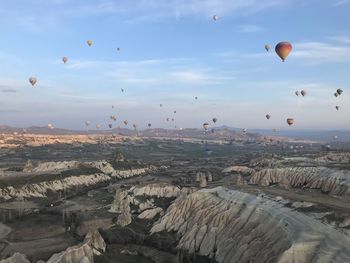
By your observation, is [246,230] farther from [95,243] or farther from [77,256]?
[77,256]

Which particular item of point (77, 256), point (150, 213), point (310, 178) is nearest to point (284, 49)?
point (310, 178)

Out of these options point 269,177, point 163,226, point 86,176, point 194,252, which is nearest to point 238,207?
point 194,252

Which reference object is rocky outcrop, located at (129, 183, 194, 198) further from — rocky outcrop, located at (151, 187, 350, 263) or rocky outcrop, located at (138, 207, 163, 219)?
rocky outcrop, located at (151, 187, 350, 263)

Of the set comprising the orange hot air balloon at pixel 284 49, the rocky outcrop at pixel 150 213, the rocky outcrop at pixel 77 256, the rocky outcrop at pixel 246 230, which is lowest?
the rocky outcrop at pixel 150 213

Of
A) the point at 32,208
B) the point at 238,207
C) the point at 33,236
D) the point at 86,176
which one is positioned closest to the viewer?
the point at 238,207

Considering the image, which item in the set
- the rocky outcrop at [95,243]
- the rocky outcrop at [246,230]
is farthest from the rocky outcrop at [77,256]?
the rocky outcrop at [246,230]

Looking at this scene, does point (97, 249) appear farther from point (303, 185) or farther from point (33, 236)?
A: point (303, 185)

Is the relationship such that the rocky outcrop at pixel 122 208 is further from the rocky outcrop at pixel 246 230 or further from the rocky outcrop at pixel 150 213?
the rocky outcrop at pixel 246 230
